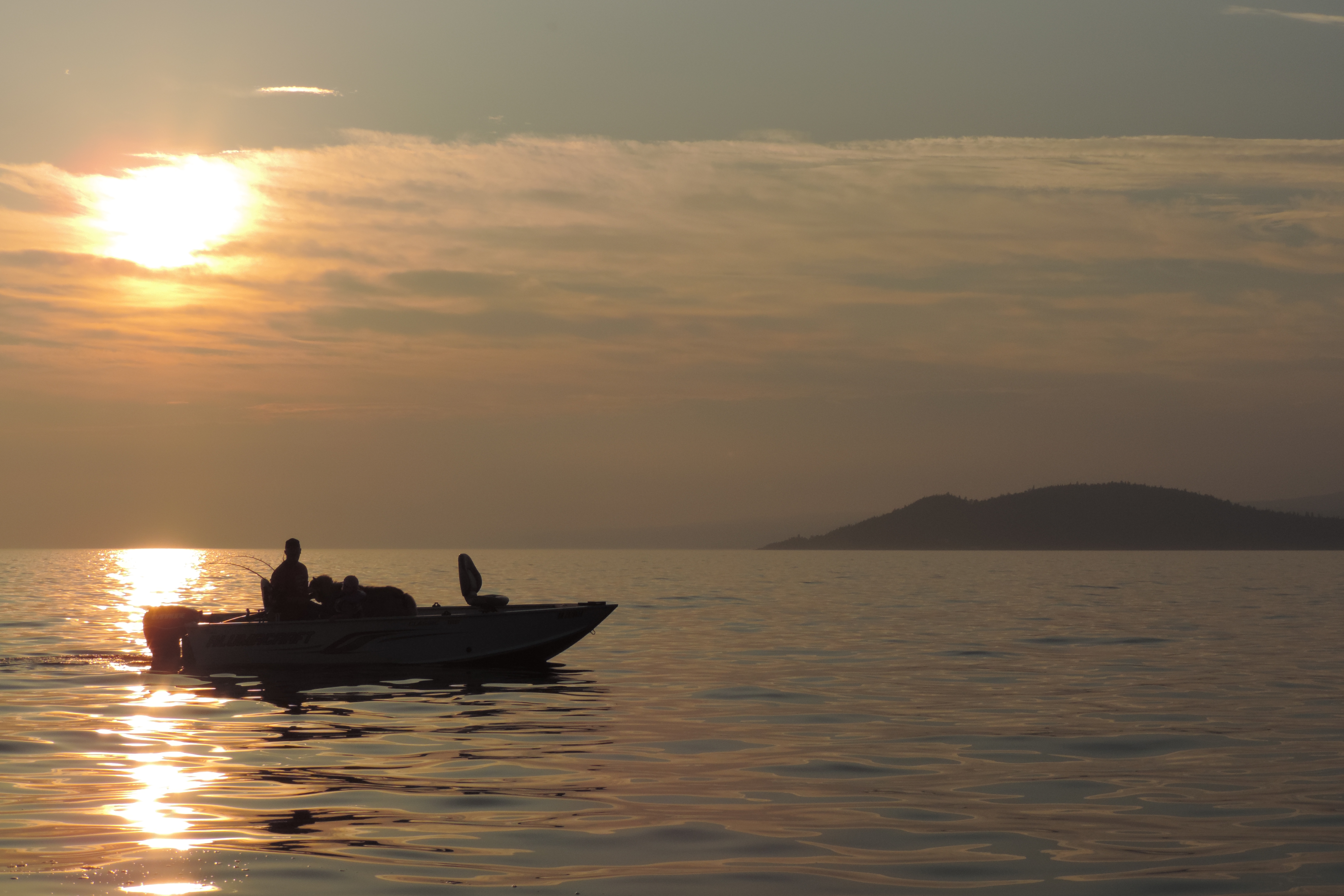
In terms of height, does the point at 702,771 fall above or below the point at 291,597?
below

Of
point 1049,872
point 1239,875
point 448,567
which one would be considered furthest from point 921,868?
point 448,567

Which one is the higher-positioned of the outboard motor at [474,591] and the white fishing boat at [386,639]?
the outboard motor at [474,591]

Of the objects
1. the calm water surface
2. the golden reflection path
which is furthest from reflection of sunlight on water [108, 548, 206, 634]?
the calm water surface

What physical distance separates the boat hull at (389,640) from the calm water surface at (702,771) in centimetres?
42

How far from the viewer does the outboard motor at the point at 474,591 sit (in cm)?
2791

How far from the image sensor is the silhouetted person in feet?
89.8

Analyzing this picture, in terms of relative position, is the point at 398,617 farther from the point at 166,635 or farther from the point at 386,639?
the point at 166,635

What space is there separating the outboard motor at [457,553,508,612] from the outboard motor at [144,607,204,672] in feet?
18.7

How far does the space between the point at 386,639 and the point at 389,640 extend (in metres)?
0.07

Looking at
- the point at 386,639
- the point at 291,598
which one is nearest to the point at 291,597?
the point at 291,598

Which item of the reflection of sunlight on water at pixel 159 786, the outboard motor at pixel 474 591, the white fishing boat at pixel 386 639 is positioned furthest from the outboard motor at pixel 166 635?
the reflection of sunlight on water at pixel 159 786

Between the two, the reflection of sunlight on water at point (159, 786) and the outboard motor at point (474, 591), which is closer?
the reflection of sunlight on water at point (159, 786)

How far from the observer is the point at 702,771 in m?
14.9

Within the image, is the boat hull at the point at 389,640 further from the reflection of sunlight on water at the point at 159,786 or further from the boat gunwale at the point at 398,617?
the reflection of sunlight on water at the point at 159,786
